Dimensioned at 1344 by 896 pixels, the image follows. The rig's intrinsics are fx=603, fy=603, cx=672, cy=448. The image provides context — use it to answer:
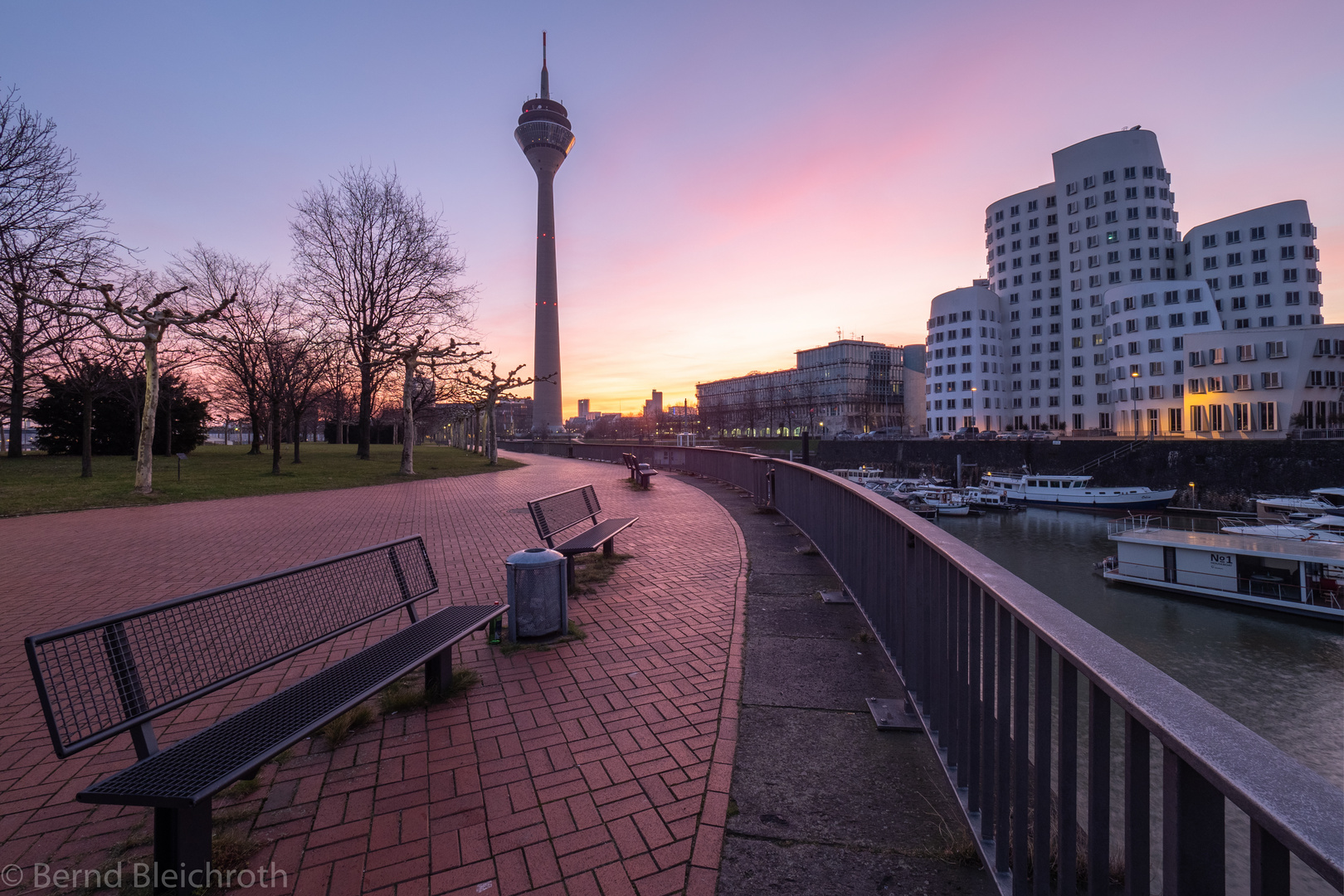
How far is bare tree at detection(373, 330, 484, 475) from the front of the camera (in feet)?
74.2

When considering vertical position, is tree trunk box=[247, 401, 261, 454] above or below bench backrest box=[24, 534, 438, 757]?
above

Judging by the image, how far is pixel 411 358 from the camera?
2278 cm

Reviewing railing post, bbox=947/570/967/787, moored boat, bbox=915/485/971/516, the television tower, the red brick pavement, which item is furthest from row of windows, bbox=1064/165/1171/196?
railing post, bbox=947/570/967/787

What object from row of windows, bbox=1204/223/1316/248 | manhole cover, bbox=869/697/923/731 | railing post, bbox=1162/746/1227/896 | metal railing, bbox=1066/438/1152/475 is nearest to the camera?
railing post, bbox=1162/746/1227/896

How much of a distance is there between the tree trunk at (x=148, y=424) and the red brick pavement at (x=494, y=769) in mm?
10129

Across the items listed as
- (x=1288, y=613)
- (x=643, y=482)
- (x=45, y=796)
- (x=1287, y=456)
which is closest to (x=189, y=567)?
(x=45, y=796)

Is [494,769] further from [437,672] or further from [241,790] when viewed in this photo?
[241,790]

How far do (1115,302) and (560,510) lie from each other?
69.3 metres

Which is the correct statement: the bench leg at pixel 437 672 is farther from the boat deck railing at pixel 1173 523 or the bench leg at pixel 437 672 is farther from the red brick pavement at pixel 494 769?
the boat deck railing at pixel 1173 523

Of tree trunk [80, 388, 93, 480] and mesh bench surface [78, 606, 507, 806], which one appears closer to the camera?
mesh bench surface [78, 606, 507, 806]

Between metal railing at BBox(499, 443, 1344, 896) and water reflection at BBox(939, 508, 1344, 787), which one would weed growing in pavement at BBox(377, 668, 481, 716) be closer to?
metal railing at BBox(499, 443, 1344, 896)

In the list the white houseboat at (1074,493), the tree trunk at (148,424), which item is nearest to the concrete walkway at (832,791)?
the tree trunk at (148,424)

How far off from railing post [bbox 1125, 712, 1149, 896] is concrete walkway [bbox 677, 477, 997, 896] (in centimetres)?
108

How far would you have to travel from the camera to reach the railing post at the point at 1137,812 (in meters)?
1.22
